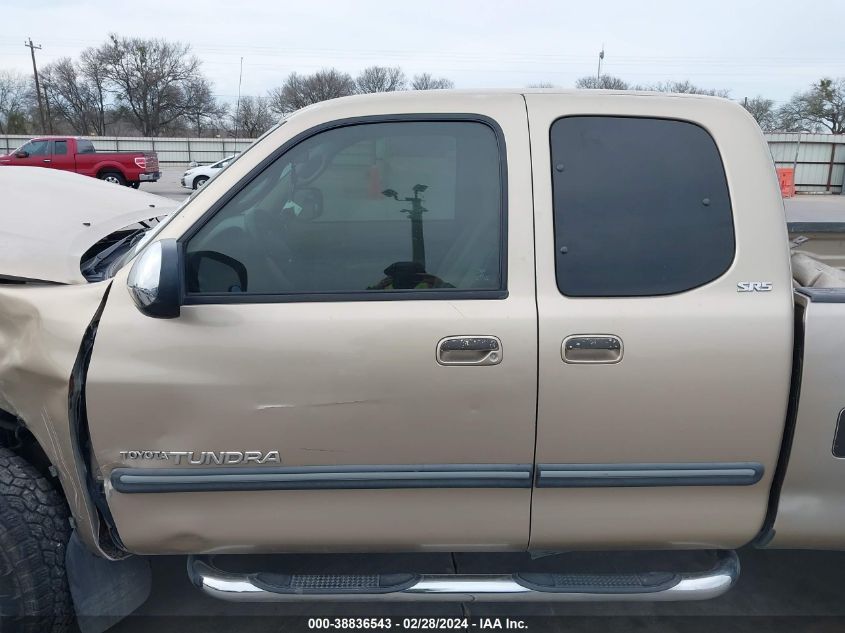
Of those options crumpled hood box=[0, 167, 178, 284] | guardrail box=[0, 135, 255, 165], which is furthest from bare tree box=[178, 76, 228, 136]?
crumpled hood box=[0, 167, 178, 284]

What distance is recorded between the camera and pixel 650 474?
83.5 inches

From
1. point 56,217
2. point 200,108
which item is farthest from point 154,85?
point 56,217

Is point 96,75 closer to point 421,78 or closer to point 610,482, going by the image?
point 421,78

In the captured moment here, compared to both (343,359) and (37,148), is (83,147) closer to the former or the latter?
(37,148)

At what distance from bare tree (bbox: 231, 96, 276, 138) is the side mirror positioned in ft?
191

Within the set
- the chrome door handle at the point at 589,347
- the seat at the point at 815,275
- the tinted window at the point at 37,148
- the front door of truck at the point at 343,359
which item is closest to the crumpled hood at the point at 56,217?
the front door of truck at the point at 343,359

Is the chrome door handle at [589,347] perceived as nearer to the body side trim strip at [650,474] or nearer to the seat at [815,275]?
the body side trim strip at [650,474]

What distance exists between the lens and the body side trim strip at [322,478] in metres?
2.10

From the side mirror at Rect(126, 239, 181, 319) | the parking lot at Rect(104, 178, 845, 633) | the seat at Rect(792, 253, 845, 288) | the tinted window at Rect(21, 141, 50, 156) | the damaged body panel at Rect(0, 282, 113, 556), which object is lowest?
the parking lot at Rect(104, 178, 845, 633)

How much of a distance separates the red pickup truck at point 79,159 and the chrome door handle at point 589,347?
22.9 metres

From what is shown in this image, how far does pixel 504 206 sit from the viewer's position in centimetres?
212

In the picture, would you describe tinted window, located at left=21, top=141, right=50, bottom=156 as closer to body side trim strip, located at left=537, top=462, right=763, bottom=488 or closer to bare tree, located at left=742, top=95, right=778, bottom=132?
body side trim strip, located at left=537, top=462, right=763, bottom=488

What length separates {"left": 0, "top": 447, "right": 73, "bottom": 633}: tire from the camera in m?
2.15

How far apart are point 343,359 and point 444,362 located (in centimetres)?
31
